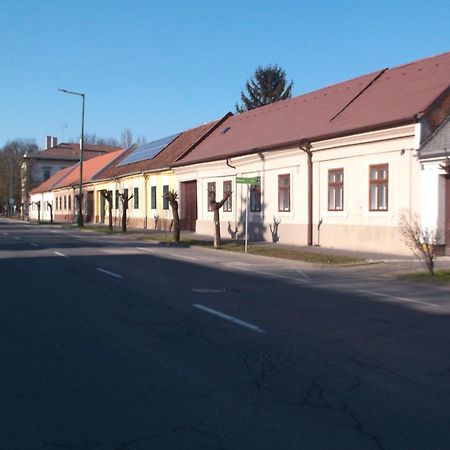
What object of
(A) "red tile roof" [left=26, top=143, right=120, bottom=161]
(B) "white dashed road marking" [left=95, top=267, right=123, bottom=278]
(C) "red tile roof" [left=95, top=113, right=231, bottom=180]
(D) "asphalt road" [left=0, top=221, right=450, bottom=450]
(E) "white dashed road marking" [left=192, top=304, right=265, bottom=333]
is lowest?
(D) "asphalt road" [left=0, top=221, right=450, bottom=450]

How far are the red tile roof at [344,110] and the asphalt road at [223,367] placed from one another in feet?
33.5

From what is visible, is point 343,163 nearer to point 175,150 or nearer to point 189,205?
point 189,205

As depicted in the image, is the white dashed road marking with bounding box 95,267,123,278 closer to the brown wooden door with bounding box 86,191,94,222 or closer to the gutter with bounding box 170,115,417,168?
the gutter with bounding box 170,115,417,168

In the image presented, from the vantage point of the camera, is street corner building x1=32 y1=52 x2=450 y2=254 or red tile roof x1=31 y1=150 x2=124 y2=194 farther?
red tile roof x1=31 y1=150 x2=124 y2=194

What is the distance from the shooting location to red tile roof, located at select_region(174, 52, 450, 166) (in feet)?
76.0

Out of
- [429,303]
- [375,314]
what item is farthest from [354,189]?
[375,314]

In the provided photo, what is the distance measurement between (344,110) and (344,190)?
449 centimetres

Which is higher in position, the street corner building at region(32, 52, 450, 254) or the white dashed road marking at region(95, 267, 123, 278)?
the street corner building at region(32, 52, 450, 254)

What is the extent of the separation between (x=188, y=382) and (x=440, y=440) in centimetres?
257

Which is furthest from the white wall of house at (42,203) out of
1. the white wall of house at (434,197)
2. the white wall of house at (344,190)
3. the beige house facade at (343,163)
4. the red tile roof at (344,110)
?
the white wall of house at (434,197)

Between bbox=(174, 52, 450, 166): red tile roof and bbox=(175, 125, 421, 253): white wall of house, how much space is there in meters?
0.57

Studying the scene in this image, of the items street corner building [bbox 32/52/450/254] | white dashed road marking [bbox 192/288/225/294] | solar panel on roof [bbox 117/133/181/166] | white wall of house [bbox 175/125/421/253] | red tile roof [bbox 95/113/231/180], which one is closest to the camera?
white dashed road marking [bbox 192/288/225/294]

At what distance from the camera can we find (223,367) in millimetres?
7328

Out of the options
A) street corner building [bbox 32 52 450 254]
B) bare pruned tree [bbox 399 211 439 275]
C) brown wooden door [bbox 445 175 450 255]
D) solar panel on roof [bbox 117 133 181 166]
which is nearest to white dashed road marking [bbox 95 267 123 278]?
bare pruned tree [bbox 399 211 439 275]
